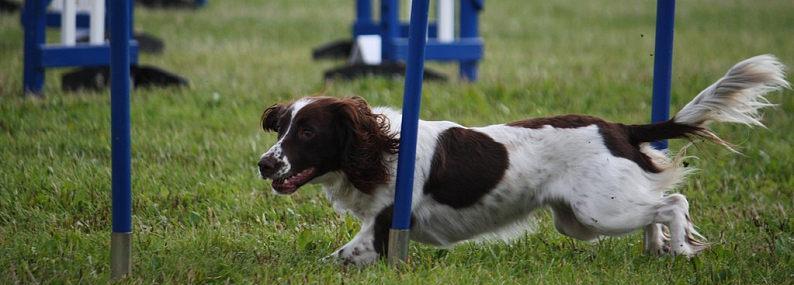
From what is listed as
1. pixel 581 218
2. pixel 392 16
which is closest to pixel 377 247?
pixel 581 218

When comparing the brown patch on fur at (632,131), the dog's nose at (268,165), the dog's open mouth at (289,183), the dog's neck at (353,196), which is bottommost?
the dog's neck at (353,196)

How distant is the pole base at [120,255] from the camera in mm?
3816

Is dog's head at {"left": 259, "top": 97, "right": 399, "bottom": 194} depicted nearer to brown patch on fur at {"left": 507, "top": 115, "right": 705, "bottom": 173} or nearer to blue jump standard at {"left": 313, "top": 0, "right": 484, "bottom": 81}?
brown patch on fur at {"left": 507, "top": 115, "right": 705, "bottom": 173}

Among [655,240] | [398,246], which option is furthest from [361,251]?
[655,240]

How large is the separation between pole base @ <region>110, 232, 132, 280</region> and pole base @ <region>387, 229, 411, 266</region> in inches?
38.5

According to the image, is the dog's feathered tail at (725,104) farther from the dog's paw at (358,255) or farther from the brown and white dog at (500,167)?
the dog's paw at (358,255)

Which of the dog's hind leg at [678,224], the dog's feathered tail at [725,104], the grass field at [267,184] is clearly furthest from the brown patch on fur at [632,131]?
the grass field at [267,184]

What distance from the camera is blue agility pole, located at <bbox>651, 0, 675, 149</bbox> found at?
4820 mm

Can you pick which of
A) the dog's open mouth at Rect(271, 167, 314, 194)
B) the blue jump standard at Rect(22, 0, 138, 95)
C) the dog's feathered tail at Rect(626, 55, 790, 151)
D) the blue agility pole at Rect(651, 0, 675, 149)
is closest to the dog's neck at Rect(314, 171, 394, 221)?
the dog's open mouth at Rect(271, 167, 314, 194)

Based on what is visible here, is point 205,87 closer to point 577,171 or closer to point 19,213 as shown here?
point 19,213

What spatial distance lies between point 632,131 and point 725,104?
40cm

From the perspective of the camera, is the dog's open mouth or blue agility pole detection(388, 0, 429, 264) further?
the dog's open mouth

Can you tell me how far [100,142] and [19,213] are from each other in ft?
5.89

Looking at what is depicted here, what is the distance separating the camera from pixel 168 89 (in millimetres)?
8977
